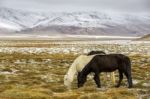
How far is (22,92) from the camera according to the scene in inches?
676

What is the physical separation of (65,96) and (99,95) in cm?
153

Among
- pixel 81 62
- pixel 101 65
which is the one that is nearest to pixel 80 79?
pixel 81 62

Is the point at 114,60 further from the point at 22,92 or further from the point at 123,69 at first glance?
the point at 22,92

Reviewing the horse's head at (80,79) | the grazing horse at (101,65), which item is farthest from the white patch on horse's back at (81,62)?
the horse's head at (80,79)

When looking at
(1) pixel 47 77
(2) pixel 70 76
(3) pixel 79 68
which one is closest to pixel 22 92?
(2) pixel 70 76

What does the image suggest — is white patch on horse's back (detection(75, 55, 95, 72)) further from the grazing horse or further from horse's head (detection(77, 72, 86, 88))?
horse's head (detection(77, 72, 86, 88))

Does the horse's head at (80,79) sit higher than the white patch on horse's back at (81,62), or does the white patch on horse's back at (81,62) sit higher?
the white patch on horse's back at (81,62)

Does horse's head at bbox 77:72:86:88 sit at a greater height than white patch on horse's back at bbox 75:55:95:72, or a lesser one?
lesser

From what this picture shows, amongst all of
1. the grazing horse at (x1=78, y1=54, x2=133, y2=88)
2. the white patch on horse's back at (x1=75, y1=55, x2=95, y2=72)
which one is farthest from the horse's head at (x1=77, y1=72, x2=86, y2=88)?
the white patch on horse's back at (x1=75, y1=55, x2=95, y2=72)

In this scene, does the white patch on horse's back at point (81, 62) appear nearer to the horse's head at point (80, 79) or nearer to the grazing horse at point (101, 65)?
the grazing horse at point (101, 65)

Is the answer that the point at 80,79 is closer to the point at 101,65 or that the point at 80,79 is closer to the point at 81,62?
the point at 81,62

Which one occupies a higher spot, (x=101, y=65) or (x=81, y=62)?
(x=81, y=62)

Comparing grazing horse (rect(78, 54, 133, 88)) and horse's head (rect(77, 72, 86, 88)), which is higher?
grazing horse (rect(78, 54, 133, 88))

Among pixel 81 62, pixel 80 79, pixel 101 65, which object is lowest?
pixel 80 79
